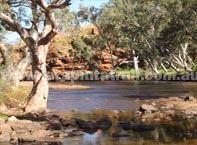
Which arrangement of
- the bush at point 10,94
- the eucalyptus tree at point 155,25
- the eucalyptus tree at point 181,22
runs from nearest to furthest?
the bush at point 10,94, the eucalyptus tree at point 181,22, the eucalyptus tree at point 155,25

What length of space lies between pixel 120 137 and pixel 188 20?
108ft

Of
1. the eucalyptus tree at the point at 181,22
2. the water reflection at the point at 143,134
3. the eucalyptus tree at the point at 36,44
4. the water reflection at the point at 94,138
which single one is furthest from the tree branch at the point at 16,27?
the eucalyptus tree at the point at 181,22

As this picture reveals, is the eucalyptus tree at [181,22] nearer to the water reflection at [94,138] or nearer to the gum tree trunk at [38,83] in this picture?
the gum tree trunk at [38,83]

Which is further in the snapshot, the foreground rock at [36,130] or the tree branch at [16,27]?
the tree branch at [16,27]

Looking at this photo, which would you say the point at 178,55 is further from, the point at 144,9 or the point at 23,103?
the point at 23,103

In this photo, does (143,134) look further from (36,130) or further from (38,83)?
(38,83)

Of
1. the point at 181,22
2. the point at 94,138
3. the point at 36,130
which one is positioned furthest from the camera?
the point at 181,22

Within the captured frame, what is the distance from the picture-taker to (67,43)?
262 ft

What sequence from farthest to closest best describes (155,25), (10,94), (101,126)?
1. (155,25)
2. (10,94)
3. (101,126)

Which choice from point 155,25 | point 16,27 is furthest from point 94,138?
point 155,25

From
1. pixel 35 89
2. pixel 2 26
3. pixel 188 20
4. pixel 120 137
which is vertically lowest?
pixel 120 137

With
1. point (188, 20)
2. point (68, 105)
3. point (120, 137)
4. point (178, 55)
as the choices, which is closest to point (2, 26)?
point (68, 105)

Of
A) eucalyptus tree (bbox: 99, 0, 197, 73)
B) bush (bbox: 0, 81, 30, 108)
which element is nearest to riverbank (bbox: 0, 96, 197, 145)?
bush (bbox: 0, 81, 30, 108)

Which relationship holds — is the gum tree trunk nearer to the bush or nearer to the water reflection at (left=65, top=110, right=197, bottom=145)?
the bush
